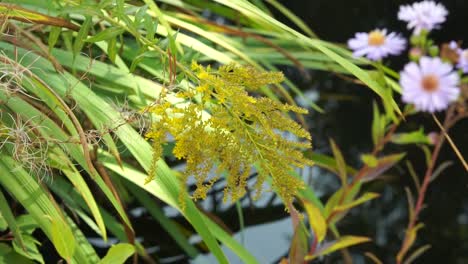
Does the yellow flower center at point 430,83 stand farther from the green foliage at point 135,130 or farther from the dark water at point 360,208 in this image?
the dark water at point 360,208

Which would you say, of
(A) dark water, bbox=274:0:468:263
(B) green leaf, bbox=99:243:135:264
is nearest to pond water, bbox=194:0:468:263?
(A) dark water, bbox=274:0:468:263

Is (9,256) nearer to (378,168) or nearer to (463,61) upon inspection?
(378,168)

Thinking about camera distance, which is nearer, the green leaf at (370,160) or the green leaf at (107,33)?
the green leaf at (107,33)

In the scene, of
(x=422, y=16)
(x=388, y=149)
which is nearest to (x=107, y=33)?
(x=422, y=16)

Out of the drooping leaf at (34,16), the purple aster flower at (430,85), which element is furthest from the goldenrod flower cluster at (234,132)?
the purple aster flower at (430,85)

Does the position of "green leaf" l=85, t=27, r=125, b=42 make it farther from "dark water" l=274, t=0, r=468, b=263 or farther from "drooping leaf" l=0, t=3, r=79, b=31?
"dark water" l=274, t=0, r=468, b=263

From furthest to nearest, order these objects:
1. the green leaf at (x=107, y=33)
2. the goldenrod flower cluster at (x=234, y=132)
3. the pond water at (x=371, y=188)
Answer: the pond water at (x=371, y=188), the green leaf at (x=107, y=33), the goldenrod flower cluster at (x=234, y=132)

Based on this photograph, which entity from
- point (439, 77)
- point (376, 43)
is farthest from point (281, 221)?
point (439, 77)
